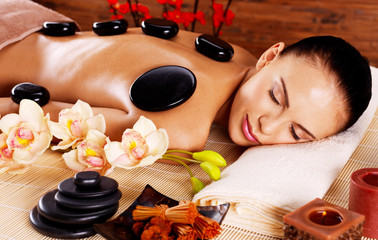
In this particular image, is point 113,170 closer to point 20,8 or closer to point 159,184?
point 159,184

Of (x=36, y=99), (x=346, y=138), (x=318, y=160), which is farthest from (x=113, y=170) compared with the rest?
(x=346, y=138)

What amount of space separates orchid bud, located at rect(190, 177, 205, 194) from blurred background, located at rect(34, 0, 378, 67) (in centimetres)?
220

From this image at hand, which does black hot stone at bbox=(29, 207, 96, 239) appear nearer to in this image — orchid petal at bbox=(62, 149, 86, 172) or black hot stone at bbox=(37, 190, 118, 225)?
black hot stone at bbox=(37, 190, 118, 225)

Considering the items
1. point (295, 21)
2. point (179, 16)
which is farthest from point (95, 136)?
point (295, 21)

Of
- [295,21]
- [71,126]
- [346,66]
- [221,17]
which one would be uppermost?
[346,66]

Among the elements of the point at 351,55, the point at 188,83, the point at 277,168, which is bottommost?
the point at 277,168

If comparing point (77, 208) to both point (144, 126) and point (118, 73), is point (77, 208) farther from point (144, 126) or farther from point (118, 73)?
point (118, 73)

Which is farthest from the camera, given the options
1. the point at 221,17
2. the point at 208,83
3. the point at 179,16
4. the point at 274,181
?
the point at 221,17

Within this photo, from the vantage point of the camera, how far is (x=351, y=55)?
58.9 inches

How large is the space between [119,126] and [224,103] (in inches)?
15.5

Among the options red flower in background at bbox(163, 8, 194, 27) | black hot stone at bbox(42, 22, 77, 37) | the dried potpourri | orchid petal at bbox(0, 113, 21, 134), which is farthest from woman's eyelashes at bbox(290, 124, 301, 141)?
red flower in background at bbox(163, 8, 194, 27)

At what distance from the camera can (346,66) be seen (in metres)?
1.46

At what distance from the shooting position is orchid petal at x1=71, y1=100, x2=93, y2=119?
1.44 meters

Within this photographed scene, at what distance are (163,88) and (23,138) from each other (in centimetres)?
45
